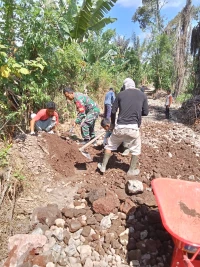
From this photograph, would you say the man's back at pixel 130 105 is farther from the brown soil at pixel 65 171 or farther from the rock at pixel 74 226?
the rock at pixel 74 226

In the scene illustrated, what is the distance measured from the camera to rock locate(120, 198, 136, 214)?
2.81 m

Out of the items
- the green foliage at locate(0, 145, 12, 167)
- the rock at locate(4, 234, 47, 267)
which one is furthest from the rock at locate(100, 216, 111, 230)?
the green foliage at locate(0, 145, 12, 167)

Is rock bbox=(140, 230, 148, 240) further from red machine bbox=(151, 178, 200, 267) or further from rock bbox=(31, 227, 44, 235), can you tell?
rock bbox=(31, 227, 44, 235)

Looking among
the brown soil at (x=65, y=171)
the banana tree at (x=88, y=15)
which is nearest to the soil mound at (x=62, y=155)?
the brown soil at (x=65, y=171)

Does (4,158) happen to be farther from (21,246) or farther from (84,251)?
(84,251)

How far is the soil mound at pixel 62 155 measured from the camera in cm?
370

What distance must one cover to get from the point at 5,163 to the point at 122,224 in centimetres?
174

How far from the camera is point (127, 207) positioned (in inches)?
112

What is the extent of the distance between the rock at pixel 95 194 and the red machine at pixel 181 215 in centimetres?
83

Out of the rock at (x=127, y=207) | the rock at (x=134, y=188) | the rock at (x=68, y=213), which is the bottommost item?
the rock at (x=68, y=213)

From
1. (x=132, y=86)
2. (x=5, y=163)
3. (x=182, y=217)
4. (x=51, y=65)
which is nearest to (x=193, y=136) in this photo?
(x=132, y=86)

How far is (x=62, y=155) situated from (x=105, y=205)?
1416 millimetres

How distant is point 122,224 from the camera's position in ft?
8.80

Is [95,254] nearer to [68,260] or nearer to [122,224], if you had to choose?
[68,260]
